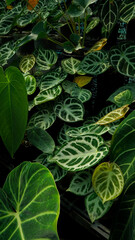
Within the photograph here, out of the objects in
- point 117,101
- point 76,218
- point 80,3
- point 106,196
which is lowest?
point 76,218

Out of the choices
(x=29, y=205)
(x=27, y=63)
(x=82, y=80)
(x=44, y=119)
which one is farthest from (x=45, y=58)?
(x=29, y=205)

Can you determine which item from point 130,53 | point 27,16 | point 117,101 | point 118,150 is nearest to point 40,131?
point 117,101

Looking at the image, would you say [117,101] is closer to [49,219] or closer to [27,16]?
[49,219]

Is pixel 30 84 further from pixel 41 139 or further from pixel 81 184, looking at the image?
pixel 81 184

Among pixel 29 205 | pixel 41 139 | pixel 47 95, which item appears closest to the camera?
pixel 29 205

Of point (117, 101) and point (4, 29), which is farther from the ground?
point (4, 29)

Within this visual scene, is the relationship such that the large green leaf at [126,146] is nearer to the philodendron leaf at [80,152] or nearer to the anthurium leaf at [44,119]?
the philodendron leaf at [80,152]
